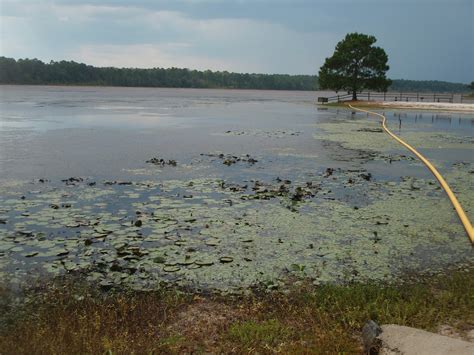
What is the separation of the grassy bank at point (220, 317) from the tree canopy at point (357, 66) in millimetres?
69167

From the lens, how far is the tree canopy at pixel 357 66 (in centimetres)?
7231

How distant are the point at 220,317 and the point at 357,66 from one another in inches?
2856

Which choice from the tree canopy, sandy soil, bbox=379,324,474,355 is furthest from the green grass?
the tree canopy

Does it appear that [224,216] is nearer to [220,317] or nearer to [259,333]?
[220,317]

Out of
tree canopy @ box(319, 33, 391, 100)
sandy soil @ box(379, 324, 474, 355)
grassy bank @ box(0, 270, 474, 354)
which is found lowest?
grassy bank @ box(0, 270, 474, 354)

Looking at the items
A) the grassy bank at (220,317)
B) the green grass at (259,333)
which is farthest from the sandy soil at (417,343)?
the green grass at (259,333)

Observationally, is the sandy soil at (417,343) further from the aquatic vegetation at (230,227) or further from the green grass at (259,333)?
the aquatic vegetation at (230,227)

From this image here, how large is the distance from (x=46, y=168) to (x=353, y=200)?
11.0 metres

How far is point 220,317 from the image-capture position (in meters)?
6.23

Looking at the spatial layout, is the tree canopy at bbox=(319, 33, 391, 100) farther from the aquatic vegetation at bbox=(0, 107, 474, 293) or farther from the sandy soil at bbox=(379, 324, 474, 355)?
the sandy soil at bbox=(379, 324, 474, 355)

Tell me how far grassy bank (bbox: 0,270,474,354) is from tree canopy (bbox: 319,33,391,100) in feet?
227

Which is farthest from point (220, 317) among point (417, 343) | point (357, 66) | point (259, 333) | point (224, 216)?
point (357, 66)

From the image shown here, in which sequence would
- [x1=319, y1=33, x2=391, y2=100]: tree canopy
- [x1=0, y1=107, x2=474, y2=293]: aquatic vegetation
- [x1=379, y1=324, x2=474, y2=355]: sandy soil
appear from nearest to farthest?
1. [x1=379, y1=324, x2=474, y2=355]: sandy soil
2. [x1=0, y1=107, x2=474, y2=293]: aquatic vegetation
3. [x1=319, y1=33, x2=391, y2=100]: tree canopy

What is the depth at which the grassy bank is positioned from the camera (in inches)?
214
